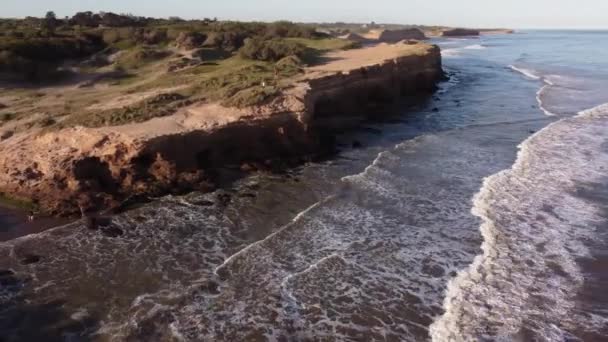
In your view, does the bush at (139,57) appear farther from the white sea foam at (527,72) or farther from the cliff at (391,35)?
the cliff at (391,35)

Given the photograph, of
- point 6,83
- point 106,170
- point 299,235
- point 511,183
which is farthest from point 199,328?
point 6,83

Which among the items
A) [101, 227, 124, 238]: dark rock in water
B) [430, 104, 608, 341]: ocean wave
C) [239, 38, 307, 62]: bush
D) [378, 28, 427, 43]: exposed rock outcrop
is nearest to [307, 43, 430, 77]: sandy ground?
[239, 38, 307, 62]: bush

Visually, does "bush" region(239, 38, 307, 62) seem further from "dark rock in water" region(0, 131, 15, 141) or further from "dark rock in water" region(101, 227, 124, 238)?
"dark rock in water" region(101, 227, 124, 238)

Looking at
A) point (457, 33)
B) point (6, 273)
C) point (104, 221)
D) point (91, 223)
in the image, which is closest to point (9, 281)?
point (6, 273)

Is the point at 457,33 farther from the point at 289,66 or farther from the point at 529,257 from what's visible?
the point at 529,257

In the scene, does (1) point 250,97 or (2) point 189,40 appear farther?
(2) point 189,40

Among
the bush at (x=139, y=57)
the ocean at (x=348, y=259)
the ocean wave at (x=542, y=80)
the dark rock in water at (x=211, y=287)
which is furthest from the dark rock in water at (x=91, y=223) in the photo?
the ocean wave at (x=542, y=80)

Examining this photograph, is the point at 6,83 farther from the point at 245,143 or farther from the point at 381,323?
the point at 381,323
